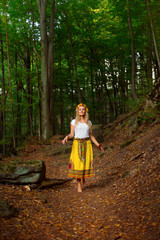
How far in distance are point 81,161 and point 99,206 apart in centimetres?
141

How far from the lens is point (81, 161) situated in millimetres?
5582

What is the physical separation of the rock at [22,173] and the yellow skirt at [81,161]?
32.6 inches

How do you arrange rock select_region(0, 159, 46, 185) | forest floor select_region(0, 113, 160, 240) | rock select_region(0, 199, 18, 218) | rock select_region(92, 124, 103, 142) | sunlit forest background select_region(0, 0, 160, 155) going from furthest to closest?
sunlit forest background select_region(0, 0, 160, 155) → rock select_region(92, 124, 103, 142) → rock select_region(0, 159, 46, 185) → rock select_region(0, 199, 18, 218) → forest floor select_region(0, 113, 160, 240)

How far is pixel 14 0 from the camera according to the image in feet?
47.9

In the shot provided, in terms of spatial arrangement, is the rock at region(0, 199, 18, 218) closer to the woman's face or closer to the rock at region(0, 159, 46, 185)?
the rock at region(0, 159, 46, 185)

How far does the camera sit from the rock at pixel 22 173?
5219mm

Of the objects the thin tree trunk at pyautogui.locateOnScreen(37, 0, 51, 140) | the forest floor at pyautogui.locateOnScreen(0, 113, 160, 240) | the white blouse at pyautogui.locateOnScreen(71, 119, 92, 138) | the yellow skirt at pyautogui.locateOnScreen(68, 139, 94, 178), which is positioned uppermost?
the thin tree trunk at pyautogui.locateOnScreen(37, 0, 51, 140)

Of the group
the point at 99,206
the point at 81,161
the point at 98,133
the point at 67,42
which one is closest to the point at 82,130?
the point at 81,161

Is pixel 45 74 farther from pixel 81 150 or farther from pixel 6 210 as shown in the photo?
pixel 6 210

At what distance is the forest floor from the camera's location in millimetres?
3121

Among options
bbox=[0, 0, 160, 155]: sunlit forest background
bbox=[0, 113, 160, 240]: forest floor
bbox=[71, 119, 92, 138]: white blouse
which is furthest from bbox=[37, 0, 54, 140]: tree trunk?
bbox=[71, 119, 92, 138]: white blouse

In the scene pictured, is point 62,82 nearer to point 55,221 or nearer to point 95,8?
point 95,8

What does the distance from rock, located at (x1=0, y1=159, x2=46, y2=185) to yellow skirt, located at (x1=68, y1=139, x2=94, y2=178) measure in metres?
0.83

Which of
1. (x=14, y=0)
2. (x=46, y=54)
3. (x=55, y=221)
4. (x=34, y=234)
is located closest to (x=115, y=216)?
(x=55, y=221)
